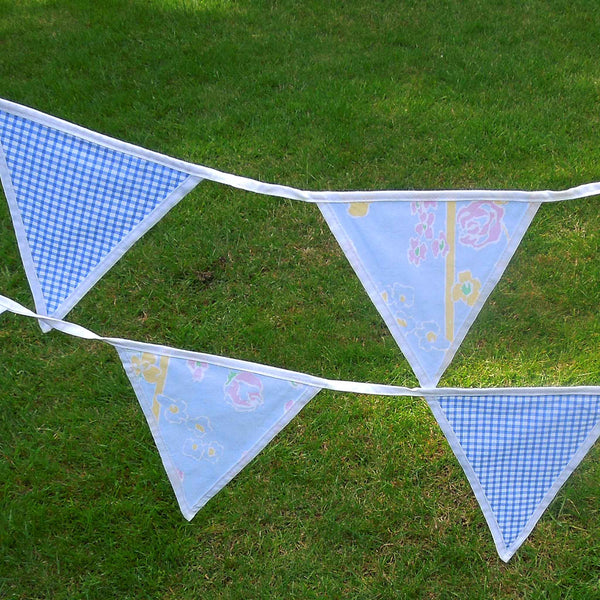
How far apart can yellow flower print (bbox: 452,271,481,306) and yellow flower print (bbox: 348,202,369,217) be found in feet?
0.93

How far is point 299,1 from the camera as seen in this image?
539 centimetres

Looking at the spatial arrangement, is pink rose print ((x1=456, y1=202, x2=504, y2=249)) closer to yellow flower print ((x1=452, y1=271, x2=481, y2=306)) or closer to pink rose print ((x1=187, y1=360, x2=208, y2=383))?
yellow flower print ((x1=452, y1=271, x2=481, y2=306))

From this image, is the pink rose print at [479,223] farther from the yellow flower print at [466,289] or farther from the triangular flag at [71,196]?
the triangular flag at [71,196]

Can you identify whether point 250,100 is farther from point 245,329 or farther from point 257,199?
point 245,329

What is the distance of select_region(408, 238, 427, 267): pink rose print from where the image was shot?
1.61m

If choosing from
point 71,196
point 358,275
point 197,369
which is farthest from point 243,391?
point 71,196

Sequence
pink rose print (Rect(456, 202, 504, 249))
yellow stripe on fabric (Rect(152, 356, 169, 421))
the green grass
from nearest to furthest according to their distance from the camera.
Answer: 1. pink rose print (Rect(456, 202, 504, 249))
2. yellow stripe on fabric (Rect(152, 356, 169, 421))
3. the green grass

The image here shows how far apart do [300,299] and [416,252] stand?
1.54 meters

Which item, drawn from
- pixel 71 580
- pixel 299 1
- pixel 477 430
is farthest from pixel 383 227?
pixel 299 1

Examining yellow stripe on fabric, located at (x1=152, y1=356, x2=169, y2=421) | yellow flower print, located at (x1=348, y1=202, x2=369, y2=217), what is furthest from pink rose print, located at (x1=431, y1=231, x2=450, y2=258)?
yellow stripe on fabric, located at (x1=152, y1=356, x2=169, y2=421)

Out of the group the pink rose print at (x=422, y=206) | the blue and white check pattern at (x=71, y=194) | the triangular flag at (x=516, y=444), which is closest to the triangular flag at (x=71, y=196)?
the blue and white check pattern at (x=71, y=194)

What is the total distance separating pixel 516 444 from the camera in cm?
177

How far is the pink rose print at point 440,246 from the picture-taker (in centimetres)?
160

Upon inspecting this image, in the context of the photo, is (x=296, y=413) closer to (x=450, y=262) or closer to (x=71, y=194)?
(x=450, y=262)
